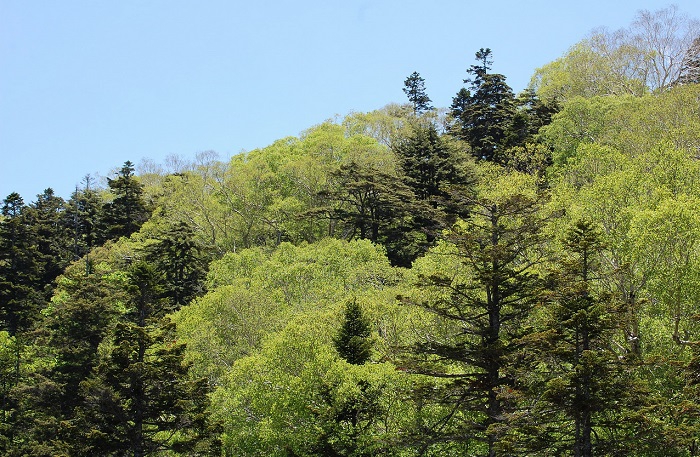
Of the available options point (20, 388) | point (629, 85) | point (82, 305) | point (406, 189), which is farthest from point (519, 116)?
point (20, 388)

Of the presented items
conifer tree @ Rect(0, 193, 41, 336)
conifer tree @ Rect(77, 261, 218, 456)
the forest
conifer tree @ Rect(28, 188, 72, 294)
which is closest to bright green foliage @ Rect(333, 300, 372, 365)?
the forest

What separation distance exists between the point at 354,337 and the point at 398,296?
6666 millimetres

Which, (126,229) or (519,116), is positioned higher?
(519,116)

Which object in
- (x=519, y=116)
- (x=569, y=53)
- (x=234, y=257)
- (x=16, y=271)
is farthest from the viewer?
(x=569, y=53)

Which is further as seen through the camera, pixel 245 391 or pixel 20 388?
pixel 20 388

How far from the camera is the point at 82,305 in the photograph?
35.6 metres

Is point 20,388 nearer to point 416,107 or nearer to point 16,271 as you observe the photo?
point 16,271

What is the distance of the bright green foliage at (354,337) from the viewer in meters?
27.6

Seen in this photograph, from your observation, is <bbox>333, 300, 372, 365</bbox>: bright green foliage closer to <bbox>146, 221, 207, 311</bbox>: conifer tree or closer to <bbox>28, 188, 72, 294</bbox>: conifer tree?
<bbox>146, 221, 207, 311</bbox>: conifer tree

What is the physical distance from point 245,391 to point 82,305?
1216 centimetres

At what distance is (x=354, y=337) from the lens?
27.6m

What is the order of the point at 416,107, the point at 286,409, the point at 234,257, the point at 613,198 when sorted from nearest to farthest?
the point at 286,409, the point at 613,198, the point at 234,257, the point at 416,107

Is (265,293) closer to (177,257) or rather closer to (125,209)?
(177,257)

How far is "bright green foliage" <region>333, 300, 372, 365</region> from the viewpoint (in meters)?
27.6
